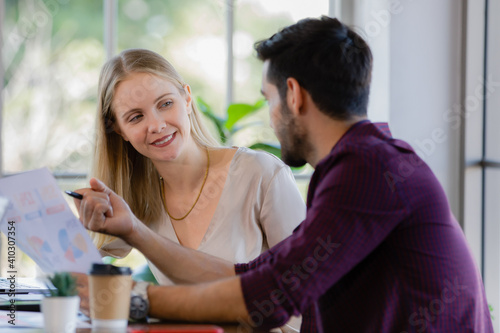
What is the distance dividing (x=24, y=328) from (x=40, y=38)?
2.71 meters

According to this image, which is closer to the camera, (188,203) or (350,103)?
(350,103)

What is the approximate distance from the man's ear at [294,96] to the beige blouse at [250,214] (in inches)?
23.5

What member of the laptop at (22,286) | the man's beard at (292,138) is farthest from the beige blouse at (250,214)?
the man's beard at (292,138)

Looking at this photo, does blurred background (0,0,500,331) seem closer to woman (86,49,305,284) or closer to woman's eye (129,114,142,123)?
woman (86,49,305,284)

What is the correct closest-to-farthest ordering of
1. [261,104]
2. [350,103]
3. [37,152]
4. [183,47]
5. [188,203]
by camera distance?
[350,103] → [188,203] → [261,104] → [37,152] → [183,47]

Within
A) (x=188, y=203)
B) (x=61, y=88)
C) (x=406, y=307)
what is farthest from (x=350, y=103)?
(x=61, y=88)

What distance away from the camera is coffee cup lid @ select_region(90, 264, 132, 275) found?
129 centimetres

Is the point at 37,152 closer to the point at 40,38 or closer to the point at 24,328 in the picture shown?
the point at 40,38

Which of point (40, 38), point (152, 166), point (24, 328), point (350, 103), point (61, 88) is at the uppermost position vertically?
point (40, 38)

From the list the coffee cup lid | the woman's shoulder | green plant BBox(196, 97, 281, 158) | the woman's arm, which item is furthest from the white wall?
the coffee cup lid

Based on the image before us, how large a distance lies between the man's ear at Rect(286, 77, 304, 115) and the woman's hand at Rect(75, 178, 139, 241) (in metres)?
0.53

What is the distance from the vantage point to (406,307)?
51.3 inches

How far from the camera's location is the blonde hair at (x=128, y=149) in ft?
6.73

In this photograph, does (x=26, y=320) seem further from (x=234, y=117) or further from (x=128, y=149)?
(x=234, y=117)
